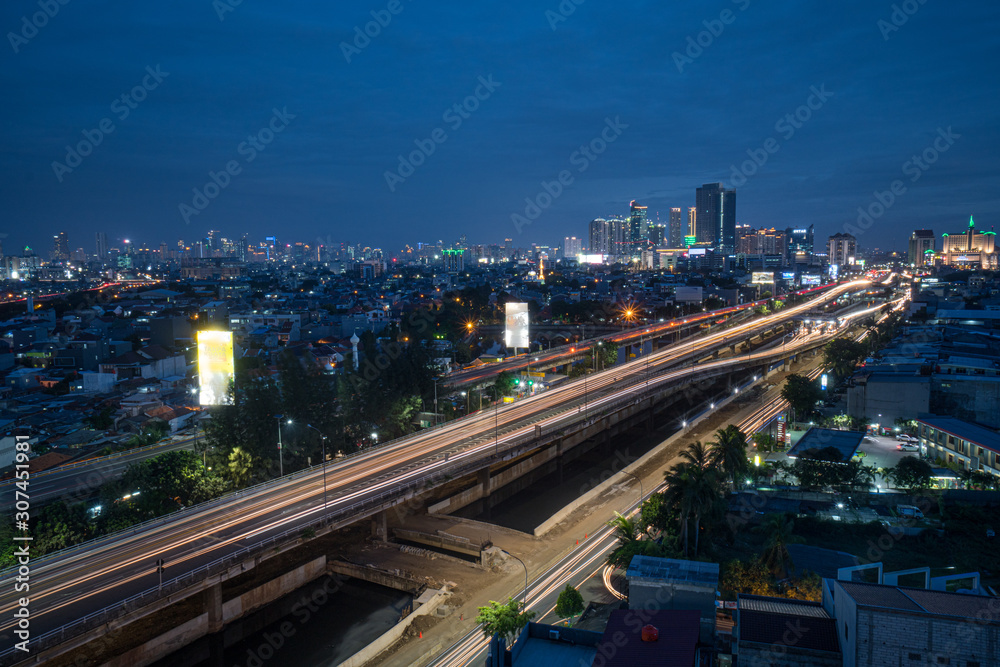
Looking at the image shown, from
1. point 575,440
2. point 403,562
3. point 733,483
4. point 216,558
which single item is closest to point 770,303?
point 575,440

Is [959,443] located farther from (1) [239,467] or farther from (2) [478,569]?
(1) [239,467]

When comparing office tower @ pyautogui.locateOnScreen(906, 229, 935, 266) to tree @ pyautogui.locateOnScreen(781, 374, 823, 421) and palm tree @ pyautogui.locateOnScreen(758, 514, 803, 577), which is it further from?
palm tree @ pyautogui.locateOnScreen(758, 514, 803, 577)

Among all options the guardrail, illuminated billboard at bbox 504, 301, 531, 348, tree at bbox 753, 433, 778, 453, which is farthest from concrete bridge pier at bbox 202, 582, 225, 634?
illuminated billboard at bbox 504, 301, 531, 348

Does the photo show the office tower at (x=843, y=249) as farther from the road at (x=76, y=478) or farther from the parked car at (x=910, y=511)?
the road at (x=76, y=478)

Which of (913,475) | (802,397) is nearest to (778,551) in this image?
(913,475)

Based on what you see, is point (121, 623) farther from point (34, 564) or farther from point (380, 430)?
point (380, 430)
